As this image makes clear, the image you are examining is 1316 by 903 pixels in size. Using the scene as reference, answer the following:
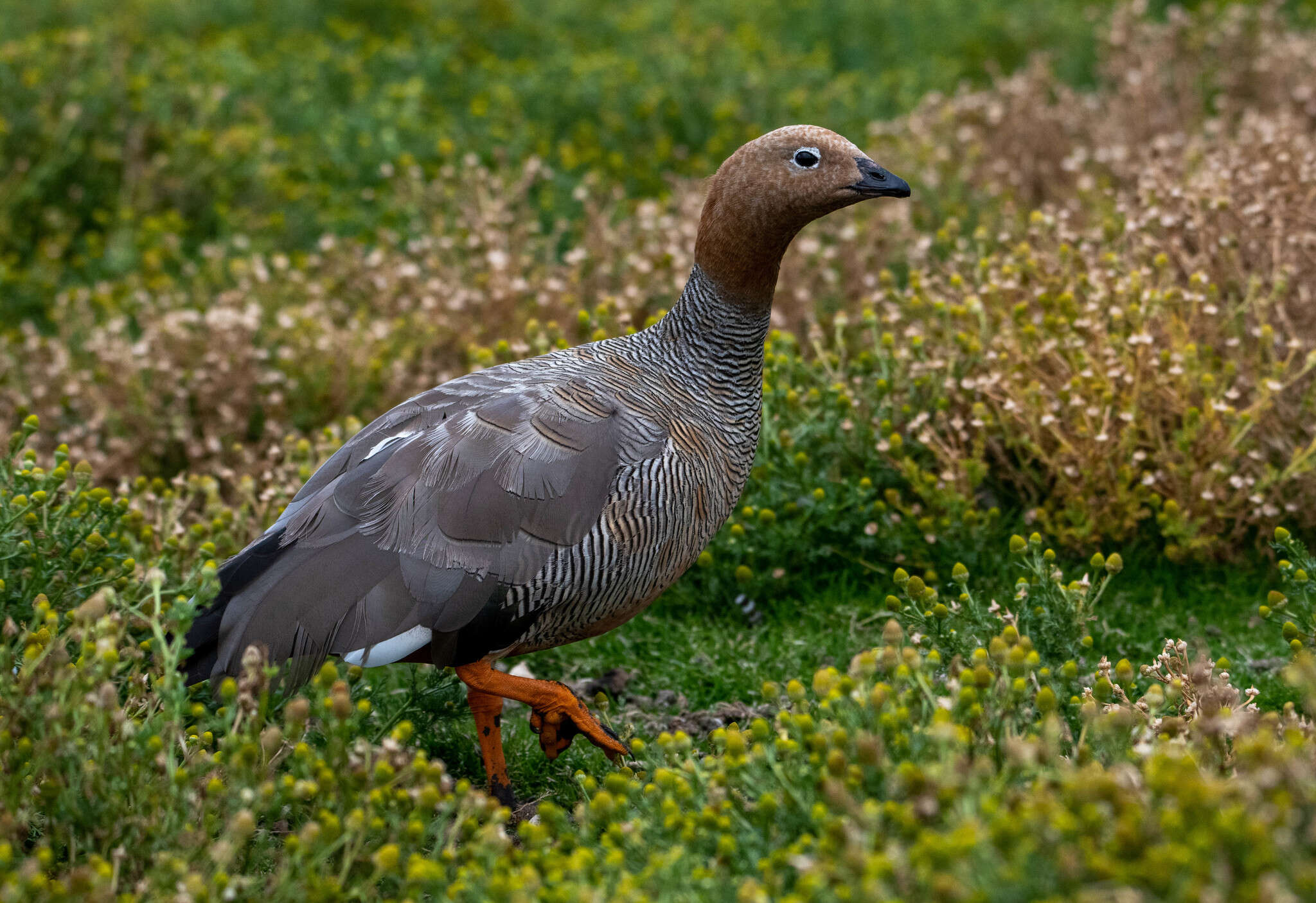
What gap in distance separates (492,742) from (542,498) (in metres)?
0.85

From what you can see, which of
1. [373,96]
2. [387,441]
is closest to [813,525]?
[387,441]

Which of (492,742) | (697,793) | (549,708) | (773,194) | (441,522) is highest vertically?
(773,194)

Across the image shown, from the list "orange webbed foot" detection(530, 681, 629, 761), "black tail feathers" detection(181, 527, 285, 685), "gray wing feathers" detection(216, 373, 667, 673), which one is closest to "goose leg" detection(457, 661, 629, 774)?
"orange webbed foot" detection(530, 681, 629, 761)

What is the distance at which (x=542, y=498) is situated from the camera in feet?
13.5

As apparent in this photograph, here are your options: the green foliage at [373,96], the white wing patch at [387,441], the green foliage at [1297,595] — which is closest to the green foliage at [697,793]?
the green foliage at [1297,595]

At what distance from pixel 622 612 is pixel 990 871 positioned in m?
2.05

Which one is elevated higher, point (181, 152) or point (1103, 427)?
point (181, 152)

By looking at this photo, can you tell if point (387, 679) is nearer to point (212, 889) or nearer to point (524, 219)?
point (212, 889)

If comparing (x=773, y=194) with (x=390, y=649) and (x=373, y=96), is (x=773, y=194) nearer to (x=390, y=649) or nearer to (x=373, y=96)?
(x=390, y=649)

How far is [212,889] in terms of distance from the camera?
3.07m

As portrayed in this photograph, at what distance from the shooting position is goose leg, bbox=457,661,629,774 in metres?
4.30

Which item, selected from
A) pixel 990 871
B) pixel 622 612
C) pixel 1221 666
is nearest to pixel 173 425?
pixel 622 612

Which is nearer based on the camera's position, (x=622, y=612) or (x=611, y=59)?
(x=622, y=612)

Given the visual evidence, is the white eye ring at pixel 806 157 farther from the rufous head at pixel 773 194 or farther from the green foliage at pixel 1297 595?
the green foliage at pixel 1297 595
